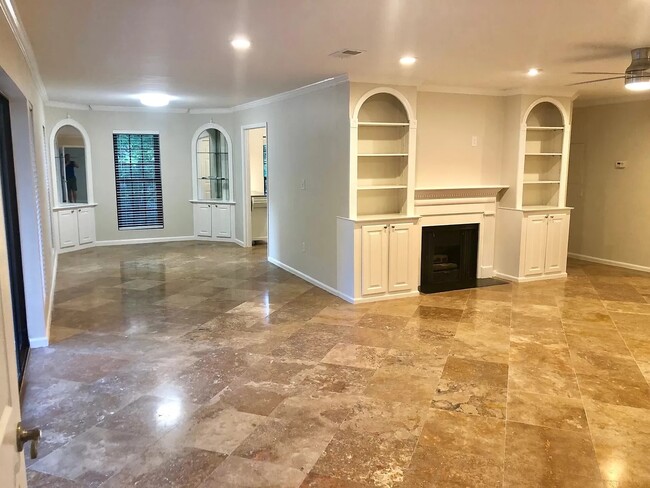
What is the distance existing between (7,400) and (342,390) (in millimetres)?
2407

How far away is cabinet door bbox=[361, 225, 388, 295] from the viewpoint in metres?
5.31

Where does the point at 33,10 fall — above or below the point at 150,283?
above

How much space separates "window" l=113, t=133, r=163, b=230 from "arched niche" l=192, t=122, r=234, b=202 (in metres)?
0.68

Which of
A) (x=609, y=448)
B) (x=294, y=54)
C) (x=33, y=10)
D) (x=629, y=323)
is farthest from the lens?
(x=629, y=323)

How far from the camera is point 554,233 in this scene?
6.41 meters

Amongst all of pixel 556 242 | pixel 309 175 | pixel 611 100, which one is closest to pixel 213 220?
pixel 309 175

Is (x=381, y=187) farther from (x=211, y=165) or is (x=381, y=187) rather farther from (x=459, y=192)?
(x=211, y=165)

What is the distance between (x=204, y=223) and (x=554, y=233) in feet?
19.6

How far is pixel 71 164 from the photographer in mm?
8453

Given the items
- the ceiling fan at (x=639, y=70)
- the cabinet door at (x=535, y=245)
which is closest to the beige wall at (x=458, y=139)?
the cabinet door at (x=535, y=245)

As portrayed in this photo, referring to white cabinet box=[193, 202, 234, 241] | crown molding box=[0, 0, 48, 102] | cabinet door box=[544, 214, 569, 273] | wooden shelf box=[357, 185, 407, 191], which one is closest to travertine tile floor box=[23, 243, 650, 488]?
cabinet door box=[544, 214, 569, 273]

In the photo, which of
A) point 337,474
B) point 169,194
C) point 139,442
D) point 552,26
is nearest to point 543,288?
point 552,26

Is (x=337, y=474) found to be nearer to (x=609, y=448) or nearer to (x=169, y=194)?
(x=609, y=448)

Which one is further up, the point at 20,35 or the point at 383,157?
the point at 20,35
